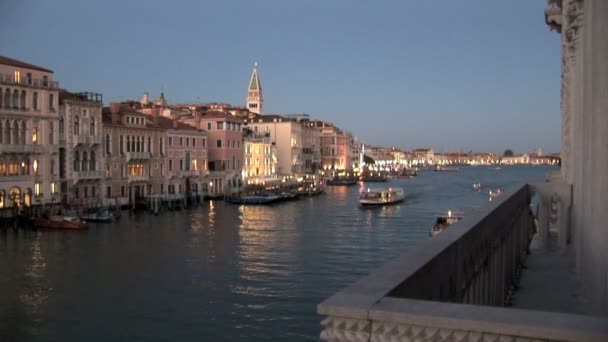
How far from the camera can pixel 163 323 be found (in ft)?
32.5

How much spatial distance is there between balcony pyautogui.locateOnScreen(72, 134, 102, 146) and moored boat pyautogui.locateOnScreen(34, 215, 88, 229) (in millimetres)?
5252

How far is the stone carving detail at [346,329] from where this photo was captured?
1986 millimetres

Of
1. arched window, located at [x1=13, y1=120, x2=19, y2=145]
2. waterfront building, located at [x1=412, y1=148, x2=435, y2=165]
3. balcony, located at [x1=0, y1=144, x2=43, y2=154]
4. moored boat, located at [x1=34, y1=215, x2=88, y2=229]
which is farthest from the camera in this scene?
waterfront building, located at [x1=412, y1=148, x2=435, y2=165]

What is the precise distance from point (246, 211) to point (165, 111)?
12474 mm

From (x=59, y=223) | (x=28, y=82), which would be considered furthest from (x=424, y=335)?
(x=28, y=82)

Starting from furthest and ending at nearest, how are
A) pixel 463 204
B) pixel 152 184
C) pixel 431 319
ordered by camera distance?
pixel 463 204 → pixel 152 184 → pixel 431 319

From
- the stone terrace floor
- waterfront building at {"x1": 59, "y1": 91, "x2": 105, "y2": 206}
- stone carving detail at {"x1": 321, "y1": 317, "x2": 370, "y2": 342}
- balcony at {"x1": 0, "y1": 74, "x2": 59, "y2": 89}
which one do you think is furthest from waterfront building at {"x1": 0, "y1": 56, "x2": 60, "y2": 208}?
stone carving detail at {"x1": 321, "y1": 317, "x2": 370, "y2": 342}

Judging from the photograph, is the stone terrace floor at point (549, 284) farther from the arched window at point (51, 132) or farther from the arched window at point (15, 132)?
the arched window at point (51, 132)

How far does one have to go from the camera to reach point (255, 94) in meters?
76.8

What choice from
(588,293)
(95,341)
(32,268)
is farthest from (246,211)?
(588,293)

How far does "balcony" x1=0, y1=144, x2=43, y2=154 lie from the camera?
73.7ft

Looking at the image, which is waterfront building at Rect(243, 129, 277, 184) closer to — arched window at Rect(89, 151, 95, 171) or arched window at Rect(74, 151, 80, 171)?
arched window at Rect(89, 151, 95, 171)

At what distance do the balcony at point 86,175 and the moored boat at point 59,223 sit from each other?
467cm

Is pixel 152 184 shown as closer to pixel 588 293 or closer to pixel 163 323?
pixel 163 323
